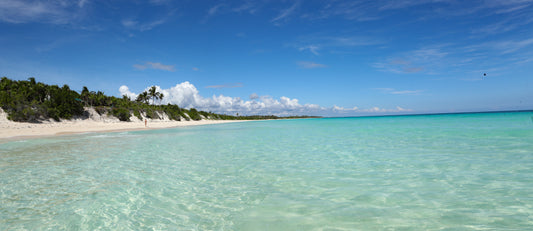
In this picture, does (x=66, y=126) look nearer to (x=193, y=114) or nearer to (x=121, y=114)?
(x=121, y=114)

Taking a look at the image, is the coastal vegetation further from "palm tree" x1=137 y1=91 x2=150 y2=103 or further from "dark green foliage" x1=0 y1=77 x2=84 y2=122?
"palm tree" x1=137 y1=91 x2=150 y2=103

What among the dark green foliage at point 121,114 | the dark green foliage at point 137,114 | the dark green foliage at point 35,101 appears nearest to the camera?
the dark green foliage at point 35,101

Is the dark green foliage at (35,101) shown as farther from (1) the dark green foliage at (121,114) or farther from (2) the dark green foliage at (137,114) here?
(2) the dark green foliage at (137,114)

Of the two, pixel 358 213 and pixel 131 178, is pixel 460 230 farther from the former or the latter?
pixel 131 178

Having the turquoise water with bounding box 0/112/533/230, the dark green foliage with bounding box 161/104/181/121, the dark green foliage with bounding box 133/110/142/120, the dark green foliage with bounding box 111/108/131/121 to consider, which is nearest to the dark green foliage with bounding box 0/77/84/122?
the dark green foliage with bounding box 111/108/131/121

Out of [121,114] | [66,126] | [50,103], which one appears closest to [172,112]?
[121,114]

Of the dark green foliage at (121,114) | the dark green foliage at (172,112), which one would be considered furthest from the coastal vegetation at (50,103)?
the dark green foliage at (172,112)

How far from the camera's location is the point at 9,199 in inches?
214

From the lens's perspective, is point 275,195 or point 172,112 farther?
point 172,112

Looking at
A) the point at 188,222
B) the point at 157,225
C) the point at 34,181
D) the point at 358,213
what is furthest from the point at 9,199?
the point at 358,213

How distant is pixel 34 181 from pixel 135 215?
4551mm

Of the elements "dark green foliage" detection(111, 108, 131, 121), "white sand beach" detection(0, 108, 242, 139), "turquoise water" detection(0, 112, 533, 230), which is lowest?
"turquoise water" detection(0, 112, 533, 230)

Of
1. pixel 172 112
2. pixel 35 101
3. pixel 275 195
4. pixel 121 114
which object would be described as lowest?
pixel 275 195

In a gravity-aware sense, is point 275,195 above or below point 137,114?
below
